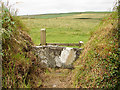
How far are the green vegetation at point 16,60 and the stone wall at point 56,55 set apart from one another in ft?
2.79

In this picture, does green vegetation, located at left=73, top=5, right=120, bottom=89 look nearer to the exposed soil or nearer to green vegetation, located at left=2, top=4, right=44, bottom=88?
the exposed soil

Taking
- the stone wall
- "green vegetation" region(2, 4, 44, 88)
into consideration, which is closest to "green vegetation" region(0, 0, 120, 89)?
"green vegetation" region(2, 4, 44, 88)

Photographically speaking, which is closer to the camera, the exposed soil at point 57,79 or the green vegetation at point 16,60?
the green vegetation at point 16,60

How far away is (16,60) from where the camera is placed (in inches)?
187

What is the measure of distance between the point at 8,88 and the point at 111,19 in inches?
151

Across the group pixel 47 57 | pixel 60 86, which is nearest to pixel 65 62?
→ pixel 47 57

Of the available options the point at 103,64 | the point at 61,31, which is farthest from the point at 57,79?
the point at 61,31

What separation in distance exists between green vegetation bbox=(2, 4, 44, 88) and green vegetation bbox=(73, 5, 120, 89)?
1.55 m

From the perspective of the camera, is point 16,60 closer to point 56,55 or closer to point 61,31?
point 56,55

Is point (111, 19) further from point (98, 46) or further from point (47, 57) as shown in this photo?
point (47, 57)

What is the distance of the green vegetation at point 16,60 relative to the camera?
4.44 m

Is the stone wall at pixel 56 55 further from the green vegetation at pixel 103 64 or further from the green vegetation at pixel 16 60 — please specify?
the green vegetation at pixel 103 64

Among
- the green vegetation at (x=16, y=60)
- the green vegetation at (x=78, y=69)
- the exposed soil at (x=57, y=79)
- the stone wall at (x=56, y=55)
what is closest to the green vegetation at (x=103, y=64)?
the green vegetation at (x=78, y=69)

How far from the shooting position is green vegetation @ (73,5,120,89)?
397 centimetres
